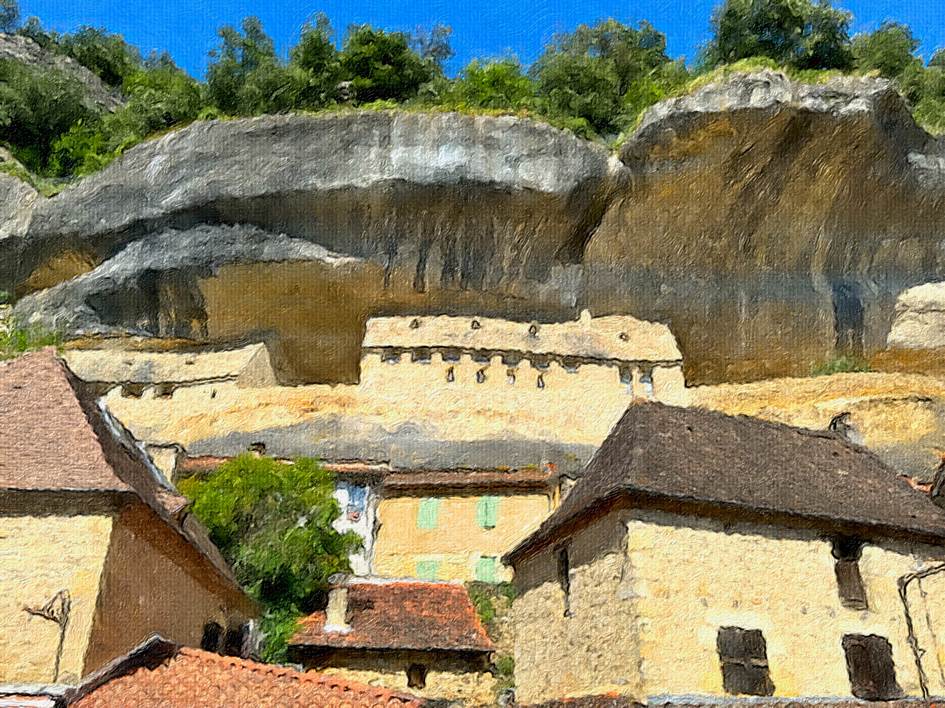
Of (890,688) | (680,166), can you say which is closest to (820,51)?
(680,166)

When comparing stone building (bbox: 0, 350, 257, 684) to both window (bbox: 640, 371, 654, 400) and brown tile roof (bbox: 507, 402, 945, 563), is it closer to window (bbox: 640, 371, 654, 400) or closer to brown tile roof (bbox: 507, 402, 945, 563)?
brown tile roof (bbox: 507, 402, 945, 563)

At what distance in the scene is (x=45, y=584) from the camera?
9.84 metres

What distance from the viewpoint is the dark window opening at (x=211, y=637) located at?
12.9 metres

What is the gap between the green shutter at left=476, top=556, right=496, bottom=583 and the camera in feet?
59.1

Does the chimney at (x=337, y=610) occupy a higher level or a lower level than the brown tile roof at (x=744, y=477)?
lower

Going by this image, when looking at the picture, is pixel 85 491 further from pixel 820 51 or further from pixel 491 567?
pixel 820 51

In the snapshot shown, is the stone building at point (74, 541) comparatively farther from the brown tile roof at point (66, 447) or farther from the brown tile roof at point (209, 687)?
the brown tile roof at point (209, 687)

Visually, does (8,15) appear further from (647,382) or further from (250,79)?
(647,382)

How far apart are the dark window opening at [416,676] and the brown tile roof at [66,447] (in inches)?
125

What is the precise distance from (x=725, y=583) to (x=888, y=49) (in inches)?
1154

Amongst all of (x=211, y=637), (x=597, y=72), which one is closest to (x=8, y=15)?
(x=597, y=72)

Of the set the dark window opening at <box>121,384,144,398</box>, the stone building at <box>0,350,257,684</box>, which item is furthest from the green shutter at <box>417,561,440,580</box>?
the dark window opening at <box>121,384,144,398</box>

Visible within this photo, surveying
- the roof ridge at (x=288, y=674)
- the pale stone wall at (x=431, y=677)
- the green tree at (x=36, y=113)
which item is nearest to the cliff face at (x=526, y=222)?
the green tree at (x=36, y=113)

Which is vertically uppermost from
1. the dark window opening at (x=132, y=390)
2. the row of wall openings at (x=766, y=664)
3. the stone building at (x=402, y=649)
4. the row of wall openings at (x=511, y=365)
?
the row of wall openings at (x=511, y=365)
